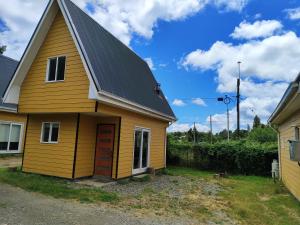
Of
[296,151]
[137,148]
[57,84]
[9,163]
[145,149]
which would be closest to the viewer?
[296,151]

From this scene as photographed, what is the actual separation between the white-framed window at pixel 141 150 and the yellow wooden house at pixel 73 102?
0.14 m

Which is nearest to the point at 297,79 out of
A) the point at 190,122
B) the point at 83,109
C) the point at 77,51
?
the point at 83,109

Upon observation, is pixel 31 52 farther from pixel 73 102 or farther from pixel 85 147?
pixel 85 147

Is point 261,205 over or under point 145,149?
under

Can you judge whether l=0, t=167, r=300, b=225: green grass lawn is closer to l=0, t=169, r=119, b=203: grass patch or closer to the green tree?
l=0, t=169, r=119, b=203: grass patch

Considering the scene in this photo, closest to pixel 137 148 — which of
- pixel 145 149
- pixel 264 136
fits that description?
pixel 145 149

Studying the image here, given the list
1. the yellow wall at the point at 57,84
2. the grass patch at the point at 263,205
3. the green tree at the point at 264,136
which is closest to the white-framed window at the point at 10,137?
the yellow wall at the point at 57,84

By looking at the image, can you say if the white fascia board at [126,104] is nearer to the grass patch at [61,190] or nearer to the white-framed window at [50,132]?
the white-framed window at [50,132]

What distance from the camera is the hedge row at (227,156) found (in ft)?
50.6

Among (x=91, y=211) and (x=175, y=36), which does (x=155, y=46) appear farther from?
(x=91, y=211)

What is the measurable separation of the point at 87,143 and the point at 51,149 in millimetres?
1453

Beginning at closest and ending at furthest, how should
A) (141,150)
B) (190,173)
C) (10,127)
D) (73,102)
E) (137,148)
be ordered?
(73,102), (137,148), (141,150), (190,173), (10,127)

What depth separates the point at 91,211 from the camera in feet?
20.4

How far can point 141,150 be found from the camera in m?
12.9
